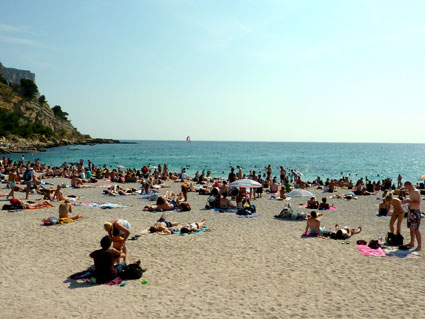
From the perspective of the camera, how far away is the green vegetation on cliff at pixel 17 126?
75.3 metres

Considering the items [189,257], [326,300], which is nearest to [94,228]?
[189,257]

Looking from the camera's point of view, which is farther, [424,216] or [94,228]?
[424,216]

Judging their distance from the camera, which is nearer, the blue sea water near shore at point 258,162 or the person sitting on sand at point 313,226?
the person sitting on sand at point 313,226

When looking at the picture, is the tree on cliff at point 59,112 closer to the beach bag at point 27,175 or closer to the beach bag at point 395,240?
the beach bag at point 27,175

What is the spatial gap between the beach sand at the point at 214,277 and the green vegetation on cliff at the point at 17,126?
75.9m

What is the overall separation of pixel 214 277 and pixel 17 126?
3461 inches

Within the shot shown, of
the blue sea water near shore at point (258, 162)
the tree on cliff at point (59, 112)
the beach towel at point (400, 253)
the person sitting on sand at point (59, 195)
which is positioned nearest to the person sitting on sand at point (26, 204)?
the person sitting on sand at point (59, 195)

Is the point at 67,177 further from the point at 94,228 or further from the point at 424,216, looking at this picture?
the point at 424,216

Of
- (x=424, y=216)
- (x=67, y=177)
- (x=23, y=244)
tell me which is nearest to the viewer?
(x=23, y=244)

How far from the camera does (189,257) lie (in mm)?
8594

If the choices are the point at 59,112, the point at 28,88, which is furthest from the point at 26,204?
the point at 59,112

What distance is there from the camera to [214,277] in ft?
23.8

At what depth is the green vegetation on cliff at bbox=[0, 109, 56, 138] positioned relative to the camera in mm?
75300

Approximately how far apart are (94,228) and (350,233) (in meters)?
8.99
